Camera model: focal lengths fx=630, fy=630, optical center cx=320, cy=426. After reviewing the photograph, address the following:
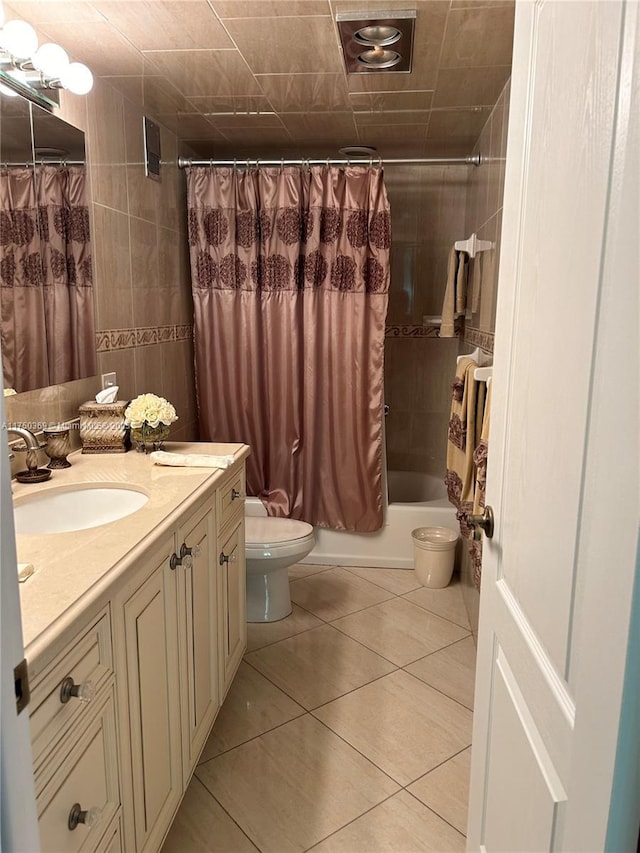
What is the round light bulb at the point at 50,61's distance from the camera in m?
1.79

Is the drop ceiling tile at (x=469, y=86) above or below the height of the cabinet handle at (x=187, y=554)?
above

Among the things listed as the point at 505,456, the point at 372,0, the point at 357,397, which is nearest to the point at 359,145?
the point at 357,397

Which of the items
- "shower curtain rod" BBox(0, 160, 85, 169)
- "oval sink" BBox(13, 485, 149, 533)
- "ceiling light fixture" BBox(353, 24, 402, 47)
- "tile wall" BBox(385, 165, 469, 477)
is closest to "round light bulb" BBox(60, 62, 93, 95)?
"shower curtain rod" BBox(0, 160, 85, 169)

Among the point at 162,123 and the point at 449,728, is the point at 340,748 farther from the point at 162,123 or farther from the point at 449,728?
the point at 162,123

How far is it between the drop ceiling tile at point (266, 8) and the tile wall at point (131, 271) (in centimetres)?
62

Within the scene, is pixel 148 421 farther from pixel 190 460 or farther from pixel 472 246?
pixel 472 246

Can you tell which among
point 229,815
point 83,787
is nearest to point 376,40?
point 83,787

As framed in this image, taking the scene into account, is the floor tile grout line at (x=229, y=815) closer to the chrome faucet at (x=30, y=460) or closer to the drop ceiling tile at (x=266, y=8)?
the chrome faucet at (x=30, y=460)

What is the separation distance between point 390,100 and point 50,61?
1.40 m

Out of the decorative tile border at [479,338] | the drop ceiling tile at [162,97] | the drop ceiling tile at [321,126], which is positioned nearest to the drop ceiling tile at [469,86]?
the drop ceiling tile at [321,126]

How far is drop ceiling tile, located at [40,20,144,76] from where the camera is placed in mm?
1983

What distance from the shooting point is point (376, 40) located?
2043mm

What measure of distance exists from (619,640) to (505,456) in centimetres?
62

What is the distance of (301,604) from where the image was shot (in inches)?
118
